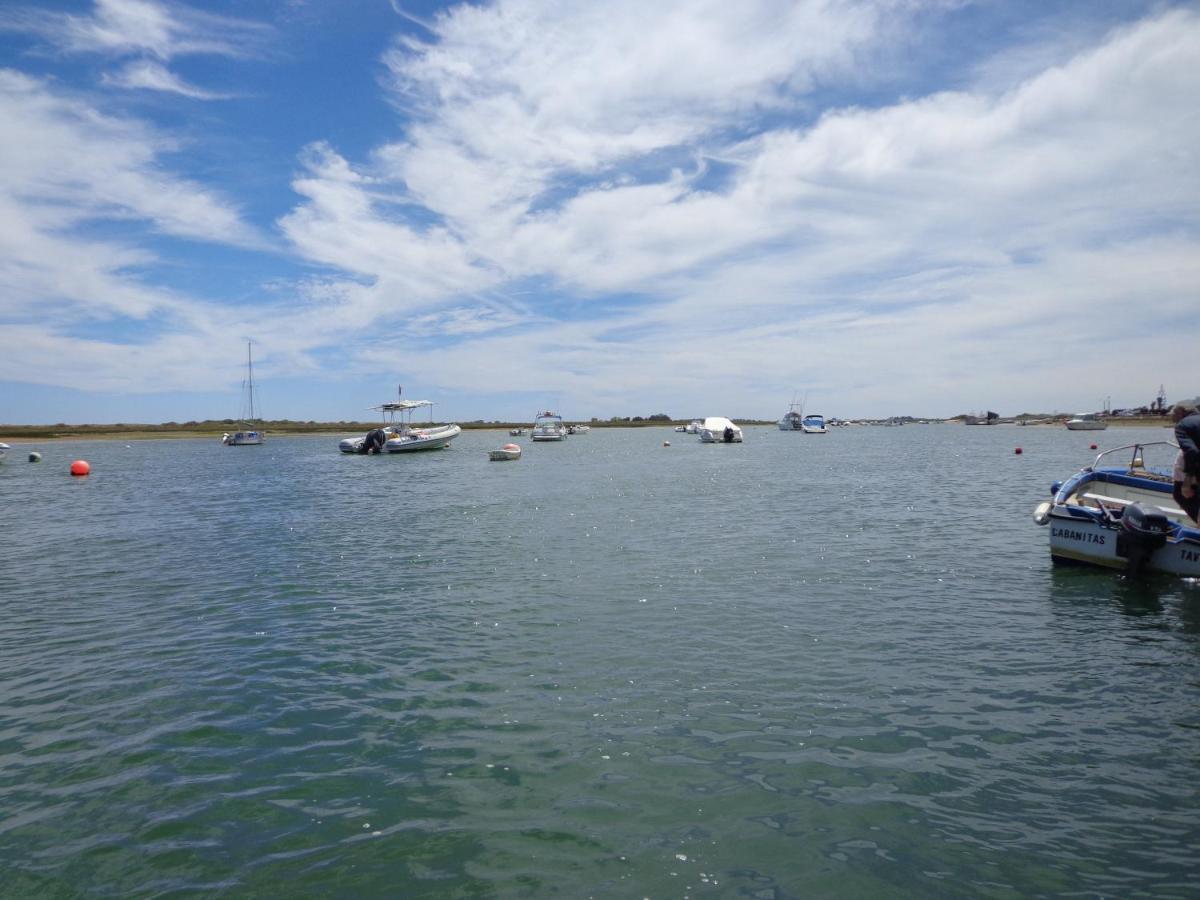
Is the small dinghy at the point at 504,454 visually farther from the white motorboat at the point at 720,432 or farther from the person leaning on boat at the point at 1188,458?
the person leaning on boat at the point at 1188,458

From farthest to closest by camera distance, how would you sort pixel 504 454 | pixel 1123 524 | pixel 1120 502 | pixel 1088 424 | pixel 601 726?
pixel 1088 424, pixel 504 454, pixel 1120 502, pixel 1123 524, pixel 601 726

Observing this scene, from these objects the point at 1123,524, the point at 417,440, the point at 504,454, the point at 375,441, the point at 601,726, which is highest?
the point at 417,440

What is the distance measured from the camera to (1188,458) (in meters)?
15.2

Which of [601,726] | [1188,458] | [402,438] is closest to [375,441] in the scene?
[402,438]

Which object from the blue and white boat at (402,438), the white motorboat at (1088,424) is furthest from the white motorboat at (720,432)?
the white motorboat at (1088,424)

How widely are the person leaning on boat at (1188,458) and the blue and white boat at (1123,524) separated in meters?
1.44

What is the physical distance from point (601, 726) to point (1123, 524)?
16.4 meters

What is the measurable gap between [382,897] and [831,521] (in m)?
26.7

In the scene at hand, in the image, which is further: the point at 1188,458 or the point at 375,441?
the point at 375,441

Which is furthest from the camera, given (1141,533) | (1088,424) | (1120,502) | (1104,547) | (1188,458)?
(1088,424)

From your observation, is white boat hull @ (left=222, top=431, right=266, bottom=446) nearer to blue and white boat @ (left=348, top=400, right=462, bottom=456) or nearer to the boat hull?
blue and white boat @ (left=348, top=400, right=462, bottom=456)

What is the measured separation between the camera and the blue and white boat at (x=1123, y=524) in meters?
18.5

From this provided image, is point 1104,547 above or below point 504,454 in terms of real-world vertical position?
below

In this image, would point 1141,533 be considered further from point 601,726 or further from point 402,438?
point 402,438
